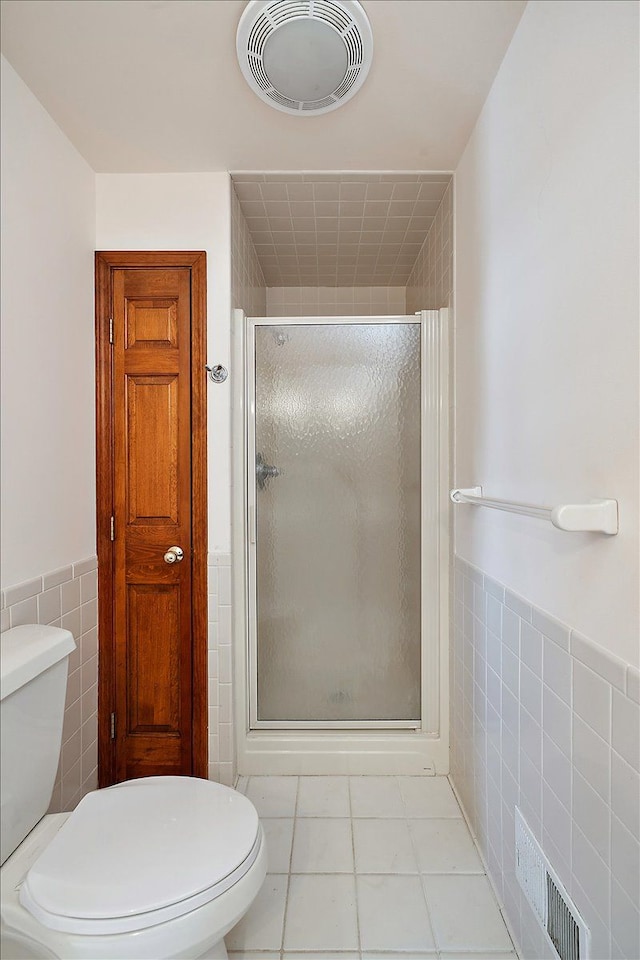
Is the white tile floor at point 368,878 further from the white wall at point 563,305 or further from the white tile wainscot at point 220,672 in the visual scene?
the white wall at point 563,305

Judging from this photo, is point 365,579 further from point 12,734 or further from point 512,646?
point 12,734

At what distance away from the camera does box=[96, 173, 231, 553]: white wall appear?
2004 millimetres

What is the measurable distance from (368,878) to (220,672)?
0.78 metres

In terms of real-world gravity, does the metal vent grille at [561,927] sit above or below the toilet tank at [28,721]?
below

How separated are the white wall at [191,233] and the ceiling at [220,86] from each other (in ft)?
0.20

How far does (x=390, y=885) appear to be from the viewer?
1.60 metres

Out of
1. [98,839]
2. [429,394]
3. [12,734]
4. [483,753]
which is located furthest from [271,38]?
[483,753]

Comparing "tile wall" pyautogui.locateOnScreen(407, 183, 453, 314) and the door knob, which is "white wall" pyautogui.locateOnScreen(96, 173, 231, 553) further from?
"tile wall" pyautogui.locateOnScreen(407, 183, 453, 314)

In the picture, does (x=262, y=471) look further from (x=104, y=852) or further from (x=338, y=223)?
(x=104, y=852)

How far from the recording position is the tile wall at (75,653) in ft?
5.18

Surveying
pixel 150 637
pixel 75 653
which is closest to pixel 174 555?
pixel 150 637

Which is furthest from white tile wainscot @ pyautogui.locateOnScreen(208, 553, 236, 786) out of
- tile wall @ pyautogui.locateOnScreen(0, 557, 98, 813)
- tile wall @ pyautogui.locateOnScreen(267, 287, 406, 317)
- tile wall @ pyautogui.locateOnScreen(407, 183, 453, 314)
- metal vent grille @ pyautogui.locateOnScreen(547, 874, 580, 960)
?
tile wall @ pyautogui.locateOnScreen(267, 287, 406, 317)

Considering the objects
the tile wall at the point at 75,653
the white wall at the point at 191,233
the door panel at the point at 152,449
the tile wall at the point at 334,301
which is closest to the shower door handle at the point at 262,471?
the white wall at the point at 191,233

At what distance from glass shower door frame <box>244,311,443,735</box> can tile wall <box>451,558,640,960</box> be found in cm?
29
